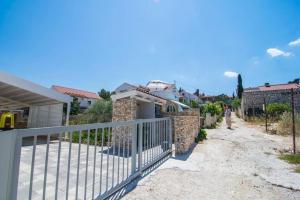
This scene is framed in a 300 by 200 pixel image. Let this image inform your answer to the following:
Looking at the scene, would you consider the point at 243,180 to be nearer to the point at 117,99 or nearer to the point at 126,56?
the point at 117,99

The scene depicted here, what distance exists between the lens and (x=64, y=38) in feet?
36.6

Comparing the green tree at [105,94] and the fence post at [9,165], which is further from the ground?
the green tree at [105,94]

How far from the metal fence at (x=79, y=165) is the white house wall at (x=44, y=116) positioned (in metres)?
6.16

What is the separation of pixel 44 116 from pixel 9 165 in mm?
14928

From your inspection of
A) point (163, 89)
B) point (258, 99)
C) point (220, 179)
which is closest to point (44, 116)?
point (220, 179)

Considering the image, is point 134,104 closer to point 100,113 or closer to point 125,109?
point 125,109

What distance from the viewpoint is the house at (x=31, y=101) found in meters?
8.67

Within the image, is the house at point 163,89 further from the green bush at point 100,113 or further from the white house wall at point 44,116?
the white house wall at point 44,116

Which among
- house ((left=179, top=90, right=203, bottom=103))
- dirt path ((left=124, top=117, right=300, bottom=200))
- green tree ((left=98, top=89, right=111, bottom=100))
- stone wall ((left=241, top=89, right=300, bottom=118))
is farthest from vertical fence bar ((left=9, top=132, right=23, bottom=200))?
green tree ((left=98, top=89, right=111, bottom=100))

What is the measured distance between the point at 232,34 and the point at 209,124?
9.39 meters

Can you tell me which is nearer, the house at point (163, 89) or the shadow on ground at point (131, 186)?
the shadow on ground at point (131, 186)

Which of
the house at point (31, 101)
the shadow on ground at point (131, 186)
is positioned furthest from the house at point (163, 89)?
the shadow on ground at point (131, 186)

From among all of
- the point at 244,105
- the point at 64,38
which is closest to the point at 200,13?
the point at 64,38

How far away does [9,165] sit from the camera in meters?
1.98
